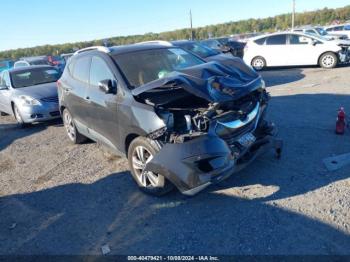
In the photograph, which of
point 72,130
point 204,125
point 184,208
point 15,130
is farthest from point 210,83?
point 15,130

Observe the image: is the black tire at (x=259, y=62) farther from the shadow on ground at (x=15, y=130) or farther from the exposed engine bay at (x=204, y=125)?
the exposed engine bay at (x=204, y=125)

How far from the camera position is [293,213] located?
372 cm

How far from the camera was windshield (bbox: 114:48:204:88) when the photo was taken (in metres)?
4.87

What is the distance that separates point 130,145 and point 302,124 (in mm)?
3716

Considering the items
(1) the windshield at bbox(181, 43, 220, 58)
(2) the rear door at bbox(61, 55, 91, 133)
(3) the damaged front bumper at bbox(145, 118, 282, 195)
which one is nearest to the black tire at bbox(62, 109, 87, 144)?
(2) the rear door at bbox(61, 55, 91, 133)

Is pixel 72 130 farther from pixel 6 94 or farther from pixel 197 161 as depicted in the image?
pixel 6 94

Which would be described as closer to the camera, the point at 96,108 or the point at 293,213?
the point at 293,213

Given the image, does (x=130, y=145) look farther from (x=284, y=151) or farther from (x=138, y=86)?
(x=284, y=151)

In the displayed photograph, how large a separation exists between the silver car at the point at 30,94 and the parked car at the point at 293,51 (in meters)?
9.35

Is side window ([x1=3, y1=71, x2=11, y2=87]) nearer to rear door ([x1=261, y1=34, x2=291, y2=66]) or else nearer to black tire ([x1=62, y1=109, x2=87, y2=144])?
black tire ([x1=62, y1=109, x2=87, y2=144])

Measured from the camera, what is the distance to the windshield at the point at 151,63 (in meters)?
4.87

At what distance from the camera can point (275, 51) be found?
15586mm

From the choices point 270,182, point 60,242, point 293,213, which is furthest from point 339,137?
point 60,242

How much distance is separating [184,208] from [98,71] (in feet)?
8.39
